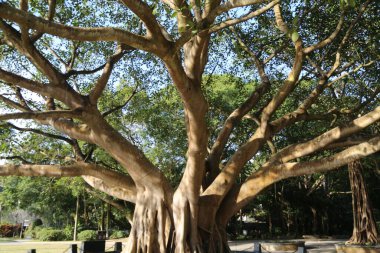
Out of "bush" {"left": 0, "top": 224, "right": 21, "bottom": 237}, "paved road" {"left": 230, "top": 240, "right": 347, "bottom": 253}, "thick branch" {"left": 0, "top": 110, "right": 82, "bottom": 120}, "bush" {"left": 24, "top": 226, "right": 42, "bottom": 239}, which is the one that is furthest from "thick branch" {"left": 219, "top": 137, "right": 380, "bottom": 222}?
"bush" {"left": 0, "top": 224, "right": 21, "bottom": 237}

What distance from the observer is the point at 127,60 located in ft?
41.1

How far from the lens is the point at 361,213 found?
13.3 meters

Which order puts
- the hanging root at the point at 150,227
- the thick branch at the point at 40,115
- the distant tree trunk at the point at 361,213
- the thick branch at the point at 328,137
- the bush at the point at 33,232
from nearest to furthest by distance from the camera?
the thick branch at the point at 40,115 → the thick branch at the point at 328,137 → the hanging root at the point at 150,227 → the distant tree trunk at the point at 361,213 → the bush at the point at 33,232

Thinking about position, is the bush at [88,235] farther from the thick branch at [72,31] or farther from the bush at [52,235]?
the thick branch at [72,31]

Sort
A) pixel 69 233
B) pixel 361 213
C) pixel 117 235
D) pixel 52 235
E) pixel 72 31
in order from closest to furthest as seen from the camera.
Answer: pixel 72 31 < pixel 361 213 < pixel 52 235 < pixel 117 235 < pixel 69 233

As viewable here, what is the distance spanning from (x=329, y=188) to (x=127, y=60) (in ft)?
60.6

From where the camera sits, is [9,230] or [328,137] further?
[9,230]

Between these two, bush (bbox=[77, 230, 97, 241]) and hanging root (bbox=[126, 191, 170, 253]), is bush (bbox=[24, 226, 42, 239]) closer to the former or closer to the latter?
bush (bbox=[77, 230, 97, 241])

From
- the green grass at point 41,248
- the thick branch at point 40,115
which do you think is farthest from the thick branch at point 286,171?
the green grass at point 41,248

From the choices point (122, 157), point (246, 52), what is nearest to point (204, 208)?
point (122, 157)

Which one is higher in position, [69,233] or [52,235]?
[69,233]

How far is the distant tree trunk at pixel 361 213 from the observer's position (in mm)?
13078

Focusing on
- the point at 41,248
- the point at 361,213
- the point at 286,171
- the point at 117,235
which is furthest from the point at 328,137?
the point at 117,235

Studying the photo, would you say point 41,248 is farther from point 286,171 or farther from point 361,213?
point 286,171
